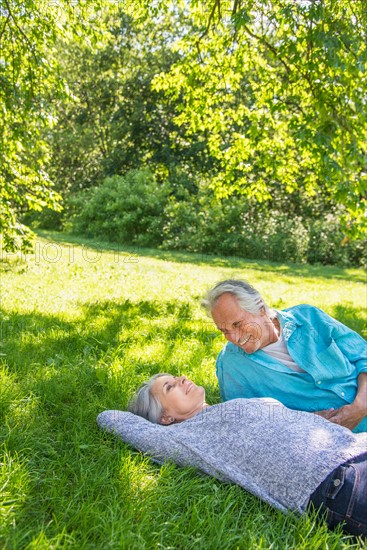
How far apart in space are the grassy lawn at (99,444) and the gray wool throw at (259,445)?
0.28 feet

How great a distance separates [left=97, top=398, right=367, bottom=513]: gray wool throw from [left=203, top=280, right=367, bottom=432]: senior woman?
36 centimetres

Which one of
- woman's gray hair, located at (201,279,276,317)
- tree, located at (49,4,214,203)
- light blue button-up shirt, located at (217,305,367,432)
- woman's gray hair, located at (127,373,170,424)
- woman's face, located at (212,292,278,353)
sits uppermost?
tree, located at (49,4,214,203)

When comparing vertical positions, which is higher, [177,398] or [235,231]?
[235,231]

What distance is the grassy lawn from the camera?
2.26m

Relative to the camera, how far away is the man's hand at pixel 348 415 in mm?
3047

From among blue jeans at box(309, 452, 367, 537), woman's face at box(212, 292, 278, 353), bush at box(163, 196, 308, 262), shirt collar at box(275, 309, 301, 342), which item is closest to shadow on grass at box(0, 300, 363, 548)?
blue jeans at box(309, 452, 367, 537)

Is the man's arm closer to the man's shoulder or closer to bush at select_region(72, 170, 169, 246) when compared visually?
the man's shoulder

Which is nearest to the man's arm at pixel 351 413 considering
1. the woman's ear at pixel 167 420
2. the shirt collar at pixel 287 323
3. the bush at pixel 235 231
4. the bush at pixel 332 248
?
the shirt collar at pixel 287 323

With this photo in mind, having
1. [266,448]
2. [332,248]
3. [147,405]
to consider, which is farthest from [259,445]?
[332,248]

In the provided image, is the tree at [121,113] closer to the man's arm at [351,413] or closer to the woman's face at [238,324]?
the woman's face at [238,324]

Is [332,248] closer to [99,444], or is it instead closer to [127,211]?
[127,211]

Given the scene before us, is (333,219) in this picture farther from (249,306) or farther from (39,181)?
(249,306)

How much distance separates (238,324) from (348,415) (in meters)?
0.84

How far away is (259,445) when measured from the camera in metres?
2.59
